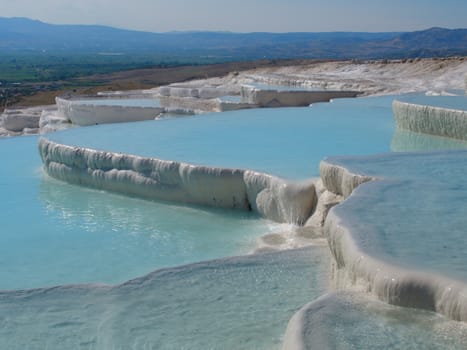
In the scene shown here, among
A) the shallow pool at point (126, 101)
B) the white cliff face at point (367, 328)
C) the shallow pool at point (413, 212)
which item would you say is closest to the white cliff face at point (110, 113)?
the shallow pool at point (126, 101)

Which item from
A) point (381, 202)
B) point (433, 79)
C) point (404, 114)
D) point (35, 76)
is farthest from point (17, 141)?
point (35, 76)

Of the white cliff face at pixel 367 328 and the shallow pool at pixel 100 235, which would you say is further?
the shallow pool at pixel 100 235

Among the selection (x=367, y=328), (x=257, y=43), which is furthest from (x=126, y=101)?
(x=257, y=43)

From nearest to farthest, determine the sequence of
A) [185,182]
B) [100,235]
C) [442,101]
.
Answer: [100,235]
[185,182]
[442,101]

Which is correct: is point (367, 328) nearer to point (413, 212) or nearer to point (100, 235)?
point (413, 212)

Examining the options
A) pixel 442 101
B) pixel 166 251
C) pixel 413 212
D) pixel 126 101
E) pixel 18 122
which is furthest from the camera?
pixel 18 122

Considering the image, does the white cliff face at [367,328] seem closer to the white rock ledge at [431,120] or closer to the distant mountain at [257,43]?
the white rock ledge at [431,120]

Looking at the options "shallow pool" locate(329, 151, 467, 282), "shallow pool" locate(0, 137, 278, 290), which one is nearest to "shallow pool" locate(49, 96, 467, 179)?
"shallow pool" locate(0, 137, 278, 290)
